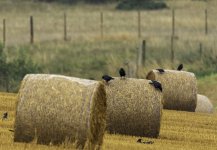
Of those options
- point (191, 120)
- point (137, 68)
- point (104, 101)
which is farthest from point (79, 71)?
point (104, 101)

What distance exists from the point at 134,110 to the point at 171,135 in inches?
46.4

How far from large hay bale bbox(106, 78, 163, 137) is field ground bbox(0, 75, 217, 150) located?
0.93ft

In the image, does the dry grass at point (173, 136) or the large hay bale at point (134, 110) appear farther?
the large hay bale at point (134, 110)

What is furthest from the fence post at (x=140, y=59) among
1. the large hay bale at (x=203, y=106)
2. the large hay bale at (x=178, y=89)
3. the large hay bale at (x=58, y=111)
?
the large hay bale at (x=58, y=111)

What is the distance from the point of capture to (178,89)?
74.6 ft

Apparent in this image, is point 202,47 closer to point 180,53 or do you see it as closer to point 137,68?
point 180,53

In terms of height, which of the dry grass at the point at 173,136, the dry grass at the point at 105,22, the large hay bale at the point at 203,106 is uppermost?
the dry grass at the point at 105,22

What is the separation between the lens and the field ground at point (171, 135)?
14.0 meters

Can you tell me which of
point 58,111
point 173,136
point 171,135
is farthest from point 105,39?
point 58,111

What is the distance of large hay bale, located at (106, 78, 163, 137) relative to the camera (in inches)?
648

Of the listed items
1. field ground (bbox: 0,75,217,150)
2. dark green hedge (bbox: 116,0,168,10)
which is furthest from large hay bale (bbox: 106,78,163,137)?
dark green hedge (bbox: 116,0,168,10)

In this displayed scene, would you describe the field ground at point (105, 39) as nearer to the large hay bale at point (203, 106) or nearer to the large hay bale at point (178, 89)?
the large hay bale at point (203, 106)

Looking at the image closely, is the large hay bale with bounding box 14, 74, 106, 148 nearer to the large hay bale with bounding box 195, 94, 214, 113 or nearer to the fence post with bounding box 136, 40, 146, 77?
the large hay bale with bounding box 195, 94, 214, 113

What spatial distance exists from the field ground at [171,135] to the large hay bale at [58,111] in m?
0.21
